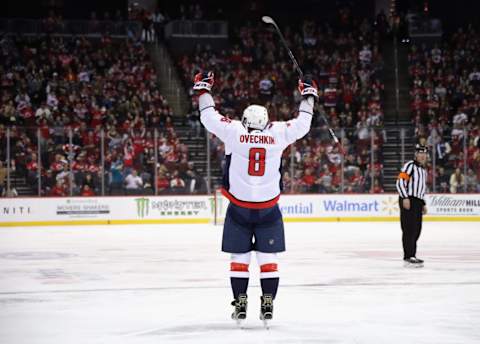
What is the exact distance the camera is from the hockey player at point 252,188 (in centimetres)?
685

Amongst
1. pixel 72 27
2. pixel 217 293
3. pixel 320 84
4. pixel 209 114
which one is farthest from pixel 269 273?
pixel 72 27

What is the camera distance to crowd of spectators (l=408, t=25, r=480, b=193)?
21.8m

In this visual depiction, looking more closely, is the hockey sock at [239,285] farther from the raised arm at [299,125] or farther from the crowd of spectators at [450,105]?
the crowd of spectators at [450,105]

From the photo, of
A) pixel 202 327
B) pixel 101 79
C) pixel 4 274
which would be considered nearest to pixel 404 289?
pixel 202 327

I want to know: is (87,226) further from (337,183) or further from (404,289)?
(404,289)

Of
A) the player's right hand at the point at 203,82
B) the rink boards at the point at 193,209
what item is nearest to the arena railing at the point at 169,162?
the rink boards at the point at 193,209

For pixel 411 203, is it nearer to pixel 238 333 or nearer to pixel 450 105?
pixel 238 333

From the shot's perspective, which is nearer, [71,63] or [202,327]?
[202,327]

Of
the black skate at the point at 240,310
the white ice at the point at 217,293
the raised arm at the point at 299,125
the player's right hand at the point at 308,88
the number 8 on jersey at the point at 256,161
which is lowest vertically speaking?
the white ice at the point at 217,293

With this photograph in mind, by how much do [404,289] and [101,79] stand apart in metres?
18.9

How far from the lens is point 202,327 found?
6.67 metres

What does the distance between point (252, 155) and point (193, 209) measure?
599 inches

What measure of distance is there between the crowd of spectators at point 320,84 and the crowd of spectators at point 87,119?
1.33 metres

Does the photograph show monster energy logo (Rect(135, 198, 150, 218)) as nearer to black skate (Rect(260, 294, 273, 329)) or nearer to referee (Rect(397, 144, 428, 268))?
referee (Rect(397, 144, 428, 268))
